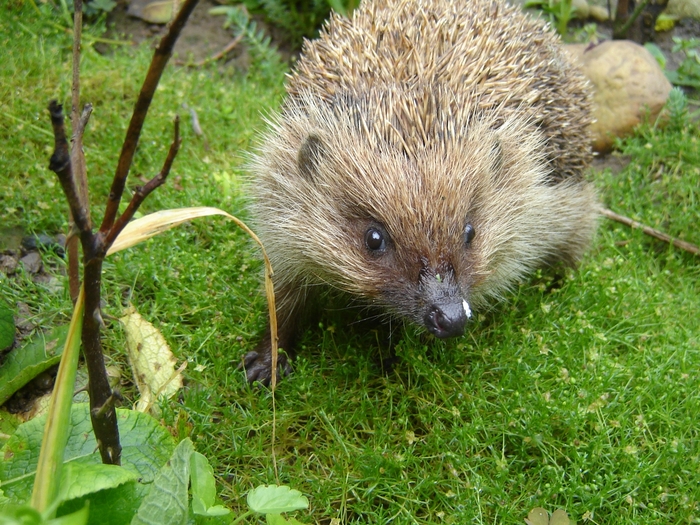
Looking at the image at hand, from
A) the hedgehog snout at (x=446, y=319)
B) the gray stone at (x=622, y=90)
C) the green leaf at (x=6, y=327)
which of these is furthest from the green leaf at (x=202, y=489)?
the gray stone at (x=622, y=90)

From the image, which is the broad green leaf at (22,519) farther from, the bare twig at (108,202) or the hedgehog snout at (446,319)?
the hedgehog snout at (446,319)

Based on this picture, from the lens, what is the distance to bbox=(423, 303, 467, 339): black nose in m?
2.40

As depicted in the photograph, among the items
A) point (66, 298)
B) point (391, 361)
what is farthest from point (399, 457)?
point (66, 298)

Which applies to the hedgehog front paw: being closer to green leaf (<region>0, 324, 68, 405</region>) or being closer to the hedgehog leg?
the hedgehog leg

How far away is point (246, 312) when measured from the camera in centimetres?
328

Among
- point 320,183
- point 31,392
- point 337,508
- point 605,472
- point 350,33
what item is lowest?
point 605,472

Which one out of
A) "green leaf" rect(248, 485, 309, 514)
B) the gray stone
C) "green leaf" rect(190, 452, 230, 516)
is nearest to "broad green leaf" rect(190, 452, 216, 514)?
"green leaf" rect(190, 452, 230, 516)

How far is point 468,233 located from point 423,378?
0.73m

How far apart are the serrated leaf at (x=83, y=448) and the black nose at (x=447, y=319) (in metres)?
1.01

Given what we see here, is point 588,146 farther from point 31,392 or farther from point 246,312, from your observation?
point 31,392

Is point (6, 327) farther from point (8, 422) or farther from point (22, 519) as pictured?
point (22, 519)

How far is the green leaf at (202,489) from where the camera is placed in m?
1.85

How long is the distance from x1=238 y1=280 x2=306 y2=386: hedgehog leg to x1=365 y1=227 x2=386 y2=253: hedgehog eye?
653 mm

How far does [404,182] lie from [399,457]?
3.59ft
